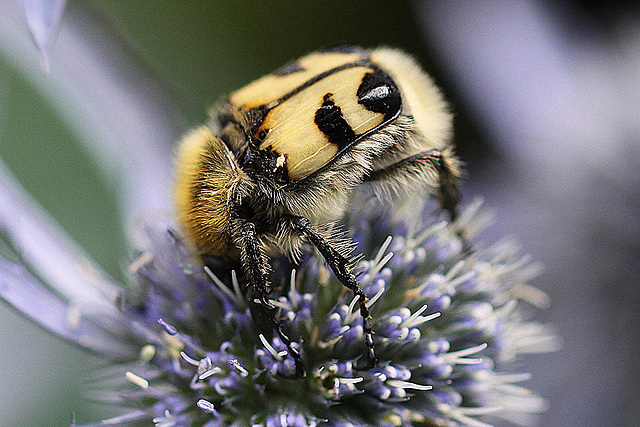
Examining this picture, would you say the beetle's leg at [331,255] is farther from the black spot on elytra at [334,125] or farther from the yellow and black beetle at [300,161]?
the black spot on elytra at [334,125]

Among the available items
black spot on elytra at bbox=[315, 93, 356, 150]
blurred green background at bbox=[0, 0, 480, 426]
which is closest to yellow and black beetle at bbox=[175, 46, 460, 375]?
black spot on elytra at bbox=[315, 93, 356, 150]

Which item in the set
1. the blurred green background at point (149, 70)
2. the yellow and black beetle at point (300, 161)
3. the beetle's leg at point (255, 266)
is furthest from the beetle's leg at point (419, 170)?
the blurred green background at point (149, 70)

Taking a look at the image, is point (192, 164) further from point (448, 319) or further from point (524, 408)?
point (524, 408)

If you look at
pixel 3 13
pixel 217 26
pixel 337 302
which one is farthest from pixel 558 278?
pixel 3 13

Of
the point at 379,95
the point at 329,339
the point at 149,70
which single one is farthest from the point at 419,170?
the point at 149,70

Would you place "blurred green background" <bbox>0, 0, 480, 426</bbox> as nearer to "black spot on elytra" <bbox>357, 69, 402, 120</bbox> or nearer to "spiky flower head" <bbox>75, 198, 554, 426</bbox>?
"spiky flower head" <bbox>75, 198, 554, 426</bbox>
